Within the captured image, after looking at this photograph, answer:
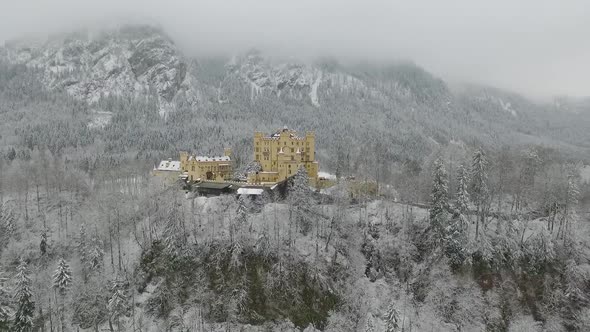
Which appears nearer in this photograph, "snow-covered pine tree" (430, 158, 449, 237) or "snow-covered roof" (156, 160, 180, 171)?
"snow-covered pine tree" (430, 158, 449, 237)

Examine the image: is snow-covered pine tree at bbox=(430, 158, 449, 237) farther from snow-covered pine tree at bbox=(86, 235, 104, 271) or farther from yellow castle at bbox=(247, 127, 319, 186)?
snow-covered pine tree at bbox=(86, 235, 104, 271)

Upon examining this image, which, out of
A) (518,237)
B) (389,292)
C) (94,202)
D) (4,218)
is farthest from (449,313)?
(4,218)

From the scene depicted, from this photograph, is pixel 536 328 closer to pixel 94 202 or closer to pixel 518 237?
pixel 518 237

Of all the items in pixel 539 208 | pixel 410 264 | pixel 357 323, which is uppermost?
pixel 539 208

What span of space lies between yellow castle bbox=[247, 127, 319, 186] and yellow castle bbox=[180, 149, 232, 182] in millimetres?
8730

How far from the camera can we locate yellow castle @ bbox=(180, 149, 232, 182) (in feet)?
364

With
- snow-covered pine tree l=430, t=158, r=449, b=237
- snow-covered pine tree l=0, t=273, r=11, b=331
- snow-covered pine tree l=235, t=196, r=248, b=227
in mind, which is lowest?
snow-covered pine tree l=0, t=273, r=11, b=331

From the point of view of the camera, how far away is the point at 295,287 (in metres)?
78.6

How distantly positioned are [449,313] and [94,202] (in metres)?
69.9

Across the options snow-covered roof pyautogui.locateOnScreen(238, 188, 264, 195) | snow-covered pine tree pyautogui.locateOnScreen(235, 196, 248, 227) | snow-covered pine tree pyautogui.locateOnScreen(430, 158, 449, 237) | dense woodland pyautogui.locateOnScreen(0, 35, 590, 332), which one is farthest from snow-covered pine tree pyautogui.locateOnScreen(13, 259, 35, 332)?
snow-covered pine tree pyautogui.locateOnScreen(430, 158, 449, 237)

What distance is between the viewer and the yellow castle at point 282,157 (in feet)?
343

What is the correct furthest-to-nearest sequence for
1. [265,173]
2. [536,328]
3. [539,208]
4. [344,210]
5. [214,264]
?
[265,173] → [539,208] → [344,210] → [214,264] → [536,328]

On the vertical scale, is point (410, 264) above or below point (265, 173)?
below

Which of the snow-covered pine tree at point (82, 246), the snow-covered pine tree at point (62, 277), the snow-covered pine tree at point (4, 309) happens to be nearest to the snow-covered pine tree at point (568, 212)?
the snow-covered pine tree at point (82, 246)
